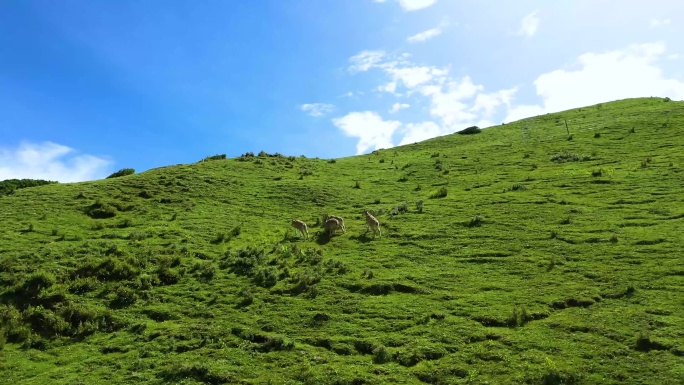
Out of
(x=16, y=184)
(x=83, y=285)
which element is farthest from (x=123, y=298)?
(x=16, y=184)

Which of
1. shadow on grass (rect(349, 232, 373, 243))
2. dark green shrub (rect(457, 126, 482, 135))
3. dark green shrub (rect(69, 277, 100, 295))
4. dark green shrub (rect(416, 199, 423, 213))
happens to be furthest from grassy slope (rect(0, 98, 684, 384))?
dark green shrub (rect(457, 126, 482, 135))

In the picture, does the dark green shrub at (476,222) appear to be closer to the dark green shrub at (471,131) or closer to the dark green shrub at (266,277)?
the dark green shrub at (266,277)

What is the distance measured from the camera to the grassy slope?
16.2m

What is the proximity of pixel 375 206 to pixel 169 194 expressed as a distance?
1563 cm

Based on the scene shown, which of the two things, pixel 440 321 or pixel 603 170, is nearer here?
pixel 440 321

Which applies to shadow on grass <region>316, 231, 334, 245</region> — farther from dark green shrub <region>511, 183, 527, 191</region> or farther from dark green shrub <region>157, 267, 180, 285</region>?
dark green shrub <region>511, 183, 527, 191</region>

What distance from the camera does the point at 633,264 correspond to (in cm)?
2166

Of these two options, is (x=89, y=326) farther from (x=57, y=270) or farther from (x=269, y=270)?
(x=269, y=270)

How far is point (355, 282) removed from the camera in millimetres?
22641

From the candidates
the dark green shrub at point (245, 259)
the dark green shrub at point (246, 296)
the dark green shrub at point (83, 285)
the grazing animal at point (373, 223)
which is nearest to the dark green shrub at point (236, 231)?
the dark green shrub at point (245, 259)

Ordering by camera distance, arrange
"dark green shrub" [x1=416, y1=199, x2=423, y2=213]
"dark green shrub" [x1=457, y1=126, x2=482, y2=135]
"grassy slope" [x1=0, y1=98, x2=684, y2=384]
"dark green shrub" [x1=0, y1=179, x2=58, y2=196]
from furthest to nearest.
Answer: "dark green shrub" [x1=457, y1=126, x2=482, y2=135] < "dark green shrub" [x1=0, y1=179, x2=58, y2=196] < "dark green shrub" [x1=416, y1=199, x2=423, y2=213] < "grassy slope" [x1=0, y1=98, x2=684, y2=384]

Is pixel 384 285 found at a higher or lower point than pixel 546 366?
higher

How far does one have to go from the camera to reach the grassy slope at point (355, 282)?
16234mm

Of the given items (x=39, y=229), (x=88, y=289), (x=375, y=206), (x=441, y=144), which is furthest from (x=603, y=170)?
(x=39, y=229)
